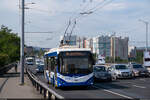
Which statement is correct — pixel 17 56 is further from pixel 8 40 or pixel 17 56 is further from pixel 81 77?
pixel 81 77

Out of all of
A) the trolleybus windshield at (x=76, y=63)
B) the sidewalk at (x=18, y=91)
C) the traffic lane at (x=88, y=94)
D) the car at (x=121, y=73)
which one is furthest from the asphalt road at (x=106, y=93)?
the car at (x=121, y=73)

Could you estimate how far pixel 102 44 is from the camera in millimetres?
182500

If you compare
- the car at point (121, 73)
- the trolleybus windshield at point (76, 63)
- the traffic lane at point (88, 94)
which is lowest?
the traffic lane at point (88, 94)

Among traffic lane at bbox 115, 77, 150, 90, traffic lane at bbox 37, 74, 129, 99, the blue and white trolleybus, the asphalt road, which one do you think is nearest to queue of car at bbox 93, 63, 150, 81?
traffic lane at bbox 115, 77, 150, 90

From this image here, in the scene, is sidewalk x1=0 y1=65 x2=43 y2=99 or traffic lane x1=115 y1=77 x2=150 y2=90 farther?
A: traffic lane x1=115 y1=77 x2=150 y2=90

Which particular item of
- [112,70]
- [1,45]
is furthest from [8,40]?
[112,70]

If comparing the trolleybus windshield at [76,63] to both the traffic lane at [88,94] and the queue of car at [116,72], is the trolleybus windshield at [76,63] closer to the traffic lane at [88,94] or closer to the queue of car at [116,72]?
the traffic lane at [88,94]

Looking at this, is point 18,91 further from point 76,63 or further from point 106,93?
point 106,93

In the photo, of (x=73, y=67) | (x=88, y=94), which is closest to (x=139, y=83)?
(x=73, y=67)

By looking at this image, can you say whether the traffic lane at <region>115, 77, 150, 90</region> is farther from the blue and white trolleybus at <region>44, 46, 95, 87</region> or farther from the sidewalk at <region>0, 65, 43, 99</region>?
the sidewalk at <region>0, 65, 43, 99</region>

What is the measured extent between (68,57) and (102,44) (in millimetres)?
163366

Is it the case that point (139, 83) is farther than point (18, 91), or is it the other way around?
point (139, 83)

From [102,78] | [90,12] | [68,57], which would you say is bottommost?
[102,78]

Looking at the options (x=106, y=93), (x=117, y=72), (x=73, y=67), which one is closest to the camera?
(x=106, y=93)
